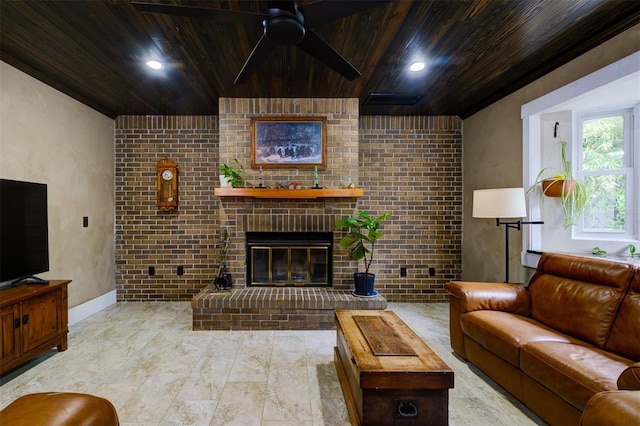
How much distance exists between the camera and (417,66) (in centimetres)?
256

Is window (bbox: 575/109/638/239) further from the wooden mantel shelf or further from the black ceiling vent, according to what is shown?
the wooden mantel shelf

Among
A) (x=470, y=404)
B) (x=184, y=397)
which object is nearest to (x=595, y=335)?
→ (x=470, y=404)

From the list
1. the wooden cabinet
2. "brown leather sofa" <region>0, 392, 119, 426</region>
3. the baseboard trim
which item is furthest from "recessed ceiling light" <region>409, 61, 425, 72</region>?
the baseboard trim

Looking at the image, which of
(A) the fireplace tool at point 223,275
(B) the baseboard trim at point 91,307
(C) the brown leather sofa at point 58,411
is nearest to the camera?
(C) the brown leather sofa at point 58,411

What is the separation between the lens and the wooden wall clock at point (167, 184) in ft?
12.3

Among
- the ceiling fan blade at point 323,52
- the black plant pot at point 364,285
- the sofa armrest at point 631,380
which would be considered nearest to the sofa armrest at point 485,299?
the black plant pot at point 364,285

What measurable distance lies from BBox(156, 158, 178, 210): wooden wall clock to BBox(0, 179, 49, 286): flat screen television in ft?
4.17

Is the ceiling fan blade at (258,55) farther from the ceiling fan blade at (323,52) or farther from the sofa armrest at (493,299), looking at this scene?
the sofa armrest at (493,299)

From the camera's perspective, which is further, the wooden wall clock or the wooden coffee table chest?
the wooden wall clock

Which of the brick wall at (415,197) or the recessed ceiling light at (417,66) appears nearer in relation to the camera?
the recessed ceiling light at (417,66)

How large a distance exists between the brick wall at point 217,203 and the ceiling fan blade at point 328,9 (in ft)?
7.43

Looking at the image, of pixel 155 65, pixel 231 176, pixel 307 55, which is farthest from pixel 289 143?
pixel 155 65

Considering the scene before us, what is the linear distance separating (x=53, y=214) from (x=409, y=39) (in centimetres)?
371

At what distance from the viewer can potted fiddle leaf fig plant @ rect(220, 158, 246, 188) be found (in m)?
3.17
